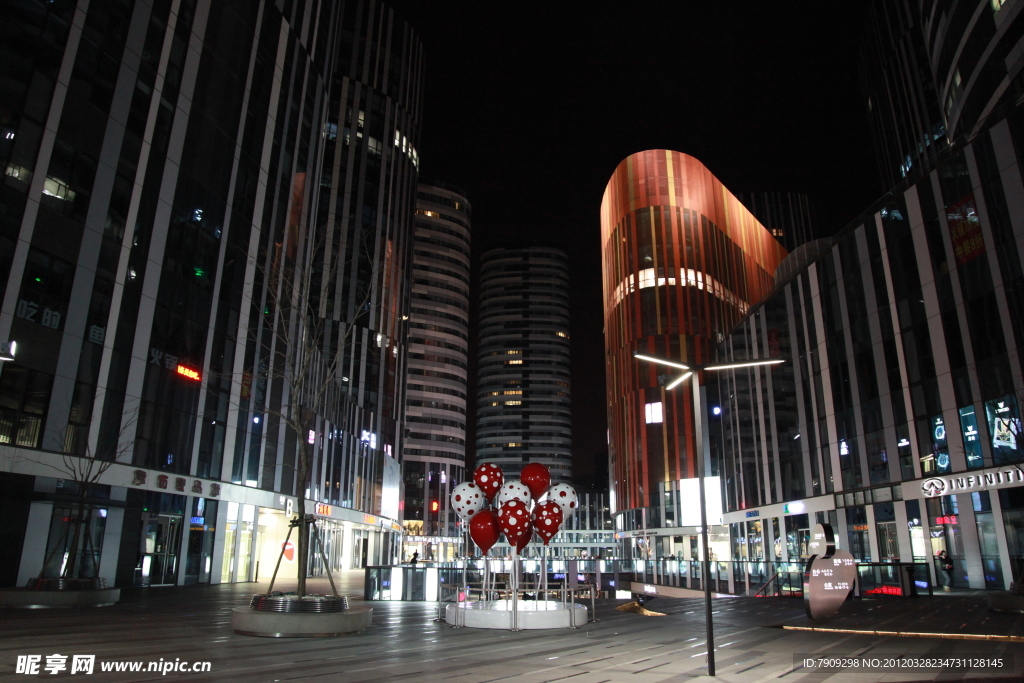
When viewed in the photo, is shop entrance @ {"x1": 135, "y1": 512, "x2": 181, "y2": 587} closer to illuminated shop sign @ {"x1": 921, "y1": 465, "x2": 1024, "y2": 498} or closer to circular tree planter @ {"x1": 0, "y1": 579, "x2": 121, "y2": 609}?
circular tree planter @ {"x1": 0, "y1": 579, "x2": 121, "y2": 609}

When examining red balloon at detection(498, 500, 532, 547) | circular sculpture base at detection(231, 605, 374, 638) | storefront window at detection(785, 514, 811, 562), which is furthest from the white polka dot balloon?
storefront window at detection(785, 514, 811, 562)

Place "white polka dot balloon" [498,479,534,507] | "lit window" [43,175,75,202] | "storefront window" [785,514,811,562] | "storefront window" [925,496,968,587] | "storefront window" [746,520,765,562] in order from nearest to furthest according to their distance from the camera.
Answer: "white polka dot balloon" [498,479,534,507]
"lit window" [43,175,75,202]
"storefront window" [925,496,968,587]
"storefront window" [785,514,811,562]
"storefront window" [746,520,765,562]

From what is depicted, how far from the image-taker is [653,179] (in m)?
82.1

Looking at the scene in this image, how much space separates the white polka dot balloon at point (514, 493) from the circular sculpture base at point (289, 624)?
15.8 ft

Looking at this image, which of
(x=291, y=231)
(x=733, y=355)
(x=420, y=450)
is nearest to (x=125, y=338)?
(x=291, y=231)

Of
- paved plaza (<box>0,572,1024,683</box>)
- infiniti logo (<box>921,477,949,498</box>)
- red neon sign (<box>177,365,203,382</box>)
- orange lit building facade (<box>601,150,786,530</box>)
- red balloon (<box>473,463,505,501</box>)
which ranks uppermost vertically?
orange lit building facade (<box>601,150,786,530</box>)

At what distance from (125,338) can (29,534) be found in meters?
8.21

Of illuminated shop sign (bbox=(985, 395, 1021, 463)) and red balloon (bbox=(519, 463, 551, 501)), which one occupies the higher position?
illuminated shop sign (bbox=(985, 395, 1021, 463))

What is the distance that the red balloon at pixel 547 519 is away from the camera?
16.7 metres

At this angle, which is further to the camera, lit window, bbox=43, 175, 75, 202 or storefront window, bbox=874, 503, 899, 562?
storefront window, bbox=874, 503, 899, 562

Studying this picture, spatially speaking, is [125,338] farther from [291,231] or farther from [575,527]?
[575,527]

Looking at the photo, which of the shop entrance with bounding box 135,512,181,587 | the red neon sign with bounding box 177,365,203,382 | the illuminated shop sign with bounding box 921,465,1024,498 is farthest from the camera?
the red neon sign with bounding box 177,365,203,382

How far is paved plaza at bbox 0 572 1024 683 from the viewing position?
954 centimetres

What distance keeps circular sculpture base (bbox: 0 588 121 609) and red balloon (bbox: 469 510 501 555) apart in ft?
39.1
